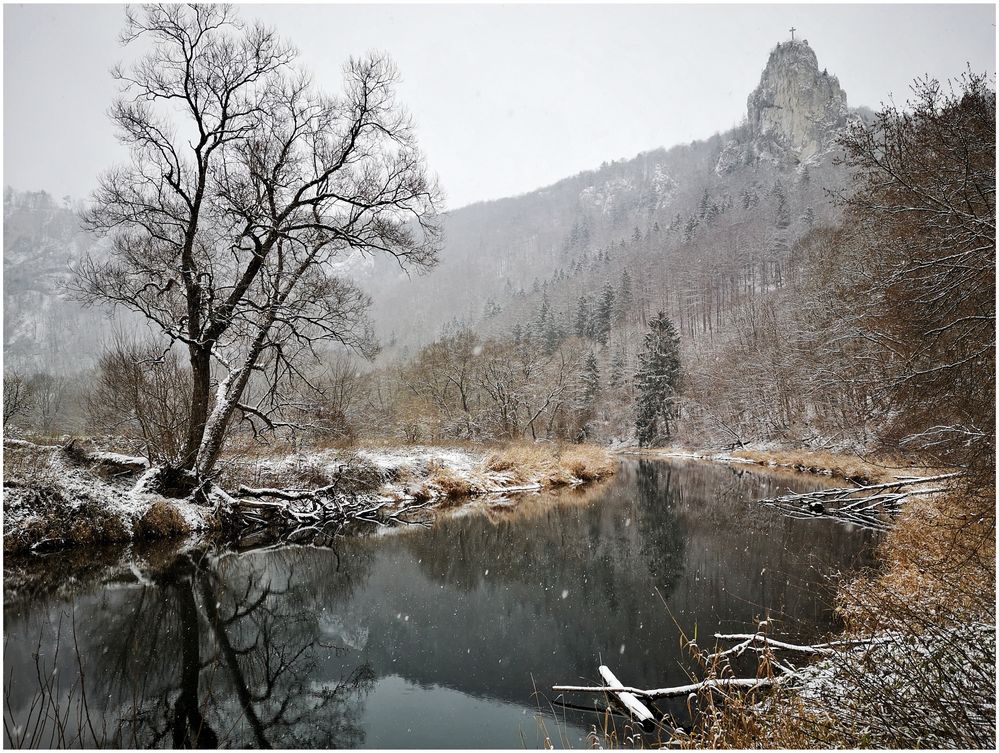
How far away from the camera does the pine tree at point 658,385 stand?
153ft

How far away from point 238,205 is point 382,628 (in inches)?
379

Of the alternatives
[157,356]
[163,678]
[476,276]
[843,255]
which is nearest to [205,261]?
[157,356]

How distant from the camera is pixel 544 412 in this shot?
Answer: 4041 centimetres

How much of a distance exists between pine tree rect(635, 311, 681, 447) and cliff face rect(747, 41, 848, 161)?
353 feet

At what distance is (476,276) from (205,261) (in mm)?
99188

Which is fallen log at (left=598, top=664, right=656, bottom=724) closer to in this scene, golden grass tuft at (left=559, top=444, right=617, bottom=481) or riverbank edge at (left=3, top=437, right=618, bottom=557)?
riverbank edge at (left=3, top=437, right=618, bottom=557)

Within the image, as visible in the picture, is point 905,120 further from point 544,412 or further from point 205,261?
point 544,412

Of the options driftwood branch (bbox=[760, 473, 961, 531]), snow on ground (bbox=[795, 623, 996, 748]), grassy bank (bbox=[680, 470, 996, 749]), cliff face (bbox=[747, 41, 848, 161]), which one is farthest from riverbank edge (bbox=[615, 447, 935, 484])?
cliff face (bbox=[747, 41, 848, 161])

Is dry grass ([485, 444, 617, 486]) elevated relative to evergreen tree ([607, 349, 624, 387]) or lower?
lower

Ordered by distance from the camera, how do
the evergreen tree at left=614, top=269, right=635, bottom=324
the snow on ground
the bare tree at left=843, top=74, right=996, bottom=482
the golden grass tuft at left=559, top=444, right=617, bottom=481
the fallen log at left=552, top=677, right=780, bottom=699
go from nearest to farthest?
the snow on ground → the fallen log at left=552, top=677, right=780, bottom=699 → the bare tree at left=843, top=74, right=996, bottom=482 → the golden grass tuft at left=559, top=444, right=617, bottom=481 → the evergreen tree at left=614, top=269, right=635, bottom=324

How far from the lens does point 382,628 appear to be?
22.5 ft

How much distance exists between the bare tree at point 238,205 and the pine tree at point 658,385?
1492 inches

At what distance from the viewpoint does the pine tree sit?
4675 centimetres

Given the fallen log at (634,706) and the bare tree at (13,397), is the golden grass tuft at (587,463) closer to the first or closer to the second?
the fallen log at (634,706)
